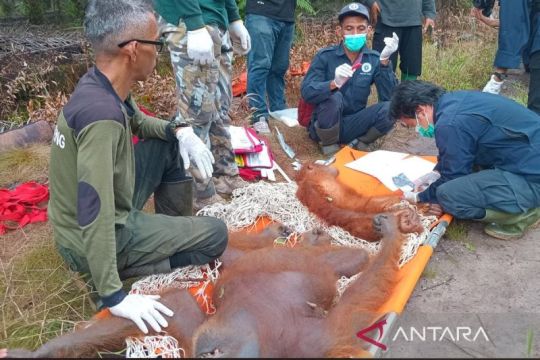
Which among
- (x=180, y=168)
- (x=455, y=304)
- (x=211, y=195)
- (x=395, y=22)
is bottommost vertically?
(x=455, y=304)

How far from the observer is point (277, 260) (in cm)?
268

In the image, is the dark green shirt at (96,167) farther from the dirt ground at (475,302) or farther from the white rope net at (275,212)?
the dirt ground at (475,302)

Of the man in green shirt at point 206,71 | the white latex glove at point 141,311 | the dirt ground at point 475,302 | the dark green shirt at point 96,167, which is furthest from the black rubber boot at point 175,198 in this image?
the dirt ground at point 475,302

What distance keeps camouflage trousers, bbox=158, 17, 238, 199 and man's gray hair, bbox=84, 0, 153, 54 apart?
112 cm

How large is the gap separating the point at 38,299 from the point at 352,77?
11.4ft

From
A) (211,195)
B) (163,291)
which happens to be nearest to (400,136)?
(211,195)

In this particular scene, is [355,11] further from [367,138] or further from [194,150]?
[194,150]

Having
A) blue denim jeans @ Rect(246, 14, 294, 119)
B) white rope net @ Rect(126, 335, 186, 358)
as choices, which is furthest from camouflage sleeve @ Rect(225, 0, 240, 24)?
white rope net @ Rect(126, 335, 186, 358)

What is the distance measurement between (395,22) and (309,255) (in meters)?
3.70

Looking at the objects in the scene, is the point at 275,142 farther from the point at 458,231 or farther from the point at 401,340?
the point at 401,340

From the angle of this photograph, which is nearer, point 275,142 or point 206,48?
point 206,48

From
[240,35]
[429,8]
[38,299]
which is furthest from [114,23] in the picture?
[429,8]

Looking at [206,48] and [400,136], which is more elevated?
[206,48]

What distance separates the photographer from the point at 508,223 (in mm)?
3549
